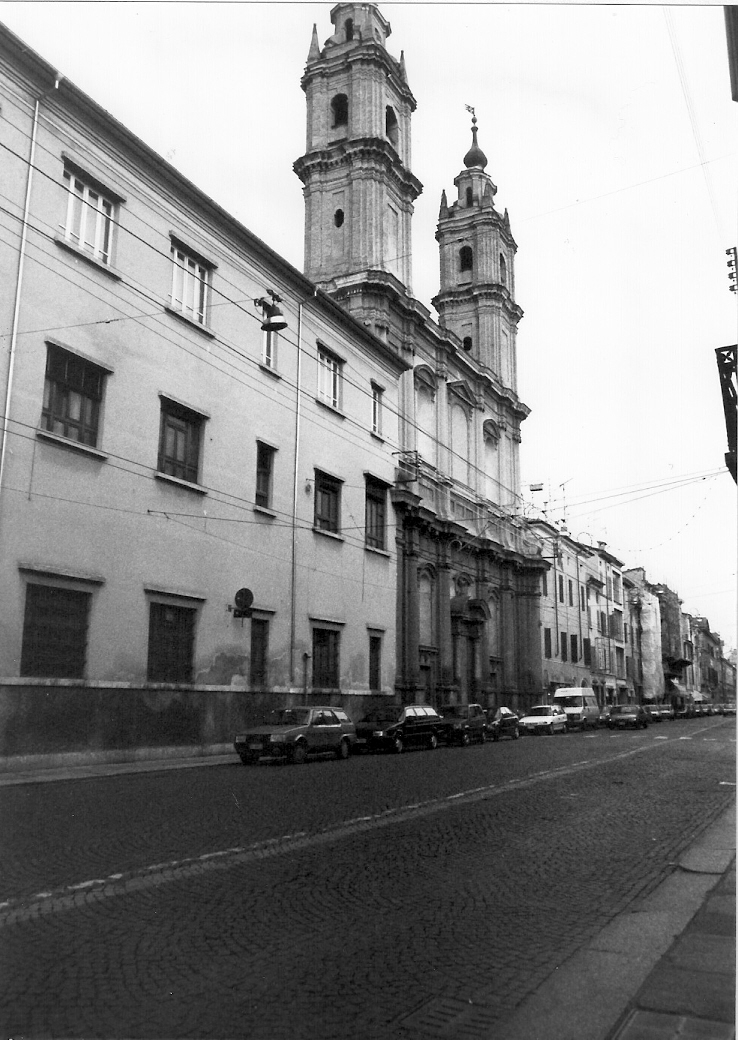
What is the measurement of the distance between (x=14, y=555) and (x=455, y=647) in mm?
26545

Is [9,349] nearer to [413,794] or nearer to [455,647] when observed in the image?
[413,794]

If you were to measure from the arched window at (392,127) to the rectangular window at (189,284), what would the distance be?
17697 mm

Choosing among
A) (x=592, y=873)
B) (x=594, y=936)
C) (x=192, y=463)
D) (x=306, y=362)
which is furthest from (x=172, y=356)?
(x=594, y=936)

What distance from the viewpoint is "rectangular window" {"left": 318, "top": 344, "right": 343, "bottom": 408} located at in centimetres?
2908

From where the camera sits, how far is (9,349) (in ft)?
57.4

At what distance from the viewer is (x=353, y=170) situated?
122 ft

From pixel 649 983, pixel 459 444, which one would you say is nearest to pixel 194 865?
pixel 649 983

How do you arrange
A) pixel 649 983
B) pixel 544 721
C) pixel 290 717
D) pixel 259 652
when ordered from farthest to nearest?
pixel 544 721
pixel 259 652
pixel 290 717
pixel 649 983

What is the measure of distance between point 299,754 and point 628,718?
2823 centimetres

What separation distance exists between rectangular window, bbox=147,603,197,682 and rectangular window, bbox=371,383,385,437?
1283 cm

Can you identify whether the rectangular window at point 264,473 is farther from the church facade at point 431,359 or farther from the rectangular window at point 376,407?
the church facade at point 431,359

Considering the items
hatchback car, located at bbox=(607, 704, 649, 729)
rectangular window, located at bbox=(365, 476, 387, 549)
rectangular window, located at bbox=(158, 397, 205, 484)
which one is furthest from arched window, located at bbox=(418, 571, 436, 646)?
rectangular window, located at bbox=(158, 397, 205, 484)

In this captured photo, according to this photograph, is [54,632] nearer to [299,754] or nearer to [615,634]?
[299,754]

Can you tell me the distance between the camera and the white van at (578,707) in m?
45.2
